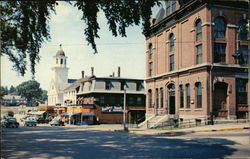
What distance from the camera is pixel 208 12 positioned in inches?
1302

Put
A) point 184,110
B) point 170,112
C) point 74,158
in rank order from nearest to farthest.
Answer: point 74,158
point 184,110
point 170,112

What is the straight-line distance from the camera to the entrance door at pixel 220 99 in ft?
109

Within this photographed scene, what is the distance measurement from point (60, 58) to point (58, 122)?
2235 inches

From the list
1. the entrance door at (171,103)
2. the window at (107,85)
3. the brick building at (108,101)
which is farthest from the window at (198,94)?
the window at (107,85)

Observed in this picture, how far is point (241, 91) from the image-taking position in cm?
3416

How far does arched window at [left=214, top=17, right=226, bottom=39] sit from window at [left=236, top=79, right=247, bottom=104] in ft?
18.2

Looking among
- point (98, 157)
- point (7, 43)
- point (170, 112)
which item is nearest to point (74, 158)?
point (98, 157)

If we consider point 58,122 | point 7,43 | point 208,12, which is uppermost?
point 208,12

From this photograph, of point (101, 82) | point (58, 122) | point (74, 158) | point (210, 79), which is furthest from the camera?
point (101, 82)

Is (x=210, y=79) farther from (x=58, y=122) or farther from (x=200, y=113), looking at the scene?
(x=58, y=122)

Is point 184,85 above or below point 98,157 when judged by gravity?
above

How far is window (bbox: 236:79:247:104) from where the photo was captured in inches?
1339

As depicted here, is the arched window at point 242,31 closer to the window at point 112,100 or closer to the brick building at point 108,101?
the brick building at point 108,101

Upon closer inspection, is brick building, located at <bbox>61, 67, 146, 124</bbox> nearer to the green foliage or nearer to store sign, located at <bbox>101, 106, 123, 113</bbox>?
store sign, located at <bbox>101, 106, 123, 113</bbox>
